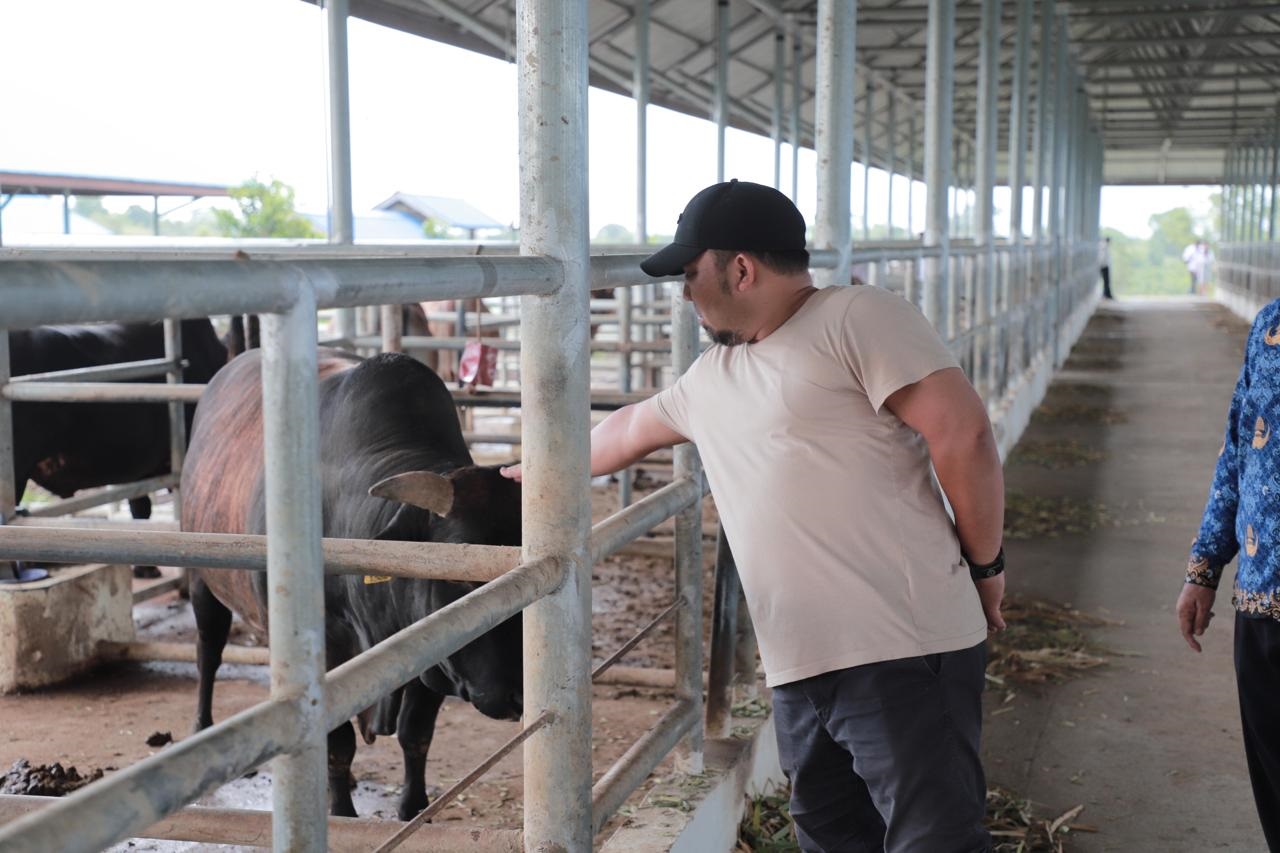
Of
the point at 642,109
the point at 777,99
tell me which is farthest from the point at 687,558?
the point at 777,99

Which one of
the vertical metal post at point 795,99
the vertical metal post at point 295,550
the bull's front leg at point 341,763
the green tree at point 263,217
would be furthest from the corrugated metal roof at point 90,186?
the vertical metal post at point 295,550

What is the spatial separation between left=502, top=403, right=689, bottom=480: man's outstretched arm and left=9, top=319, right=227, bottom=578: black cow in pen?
4510 mm

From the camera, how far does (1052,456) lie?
10.8 m

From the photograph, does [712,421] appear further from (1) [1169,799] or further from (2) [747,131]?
(2) [747,131]

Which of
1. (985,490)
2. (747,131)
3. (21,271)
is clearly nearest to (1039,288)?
(747,131)

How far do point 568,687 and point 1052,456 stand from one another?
9128mm

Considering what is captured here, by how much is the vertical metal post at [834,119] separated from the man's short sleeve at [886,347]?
7.21 ft

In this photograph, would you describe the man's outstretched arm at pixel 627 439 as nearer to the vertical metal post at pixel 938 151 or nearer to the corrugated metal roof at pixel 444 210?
the vertical metal post at pixel 938 151

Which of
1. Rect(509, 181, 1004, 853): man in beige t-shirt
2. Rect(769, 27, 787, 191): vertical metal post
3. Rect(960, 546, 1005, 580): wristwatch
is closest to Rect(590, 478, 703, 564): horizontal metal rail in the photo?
Rect(509, 181, 1004, 853): man in beige t-shirt

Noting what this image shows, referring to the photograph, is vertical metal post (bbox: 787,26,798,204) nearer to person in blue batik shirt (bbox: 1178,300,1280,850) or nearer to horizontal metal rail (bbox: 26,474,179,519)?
horizontal metal rail (bbox: 26,474,179,519)

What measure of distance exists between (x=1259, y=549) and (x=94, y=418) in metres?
5.95

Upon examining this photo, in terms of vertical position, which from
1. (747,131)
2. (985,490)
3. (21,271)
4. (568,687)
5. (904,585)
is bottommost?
(568,687)

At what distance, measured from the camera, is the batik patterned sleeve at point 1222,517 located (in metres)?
3.08

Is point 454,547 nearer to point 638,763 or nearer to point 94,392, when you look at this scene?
point 638,763
